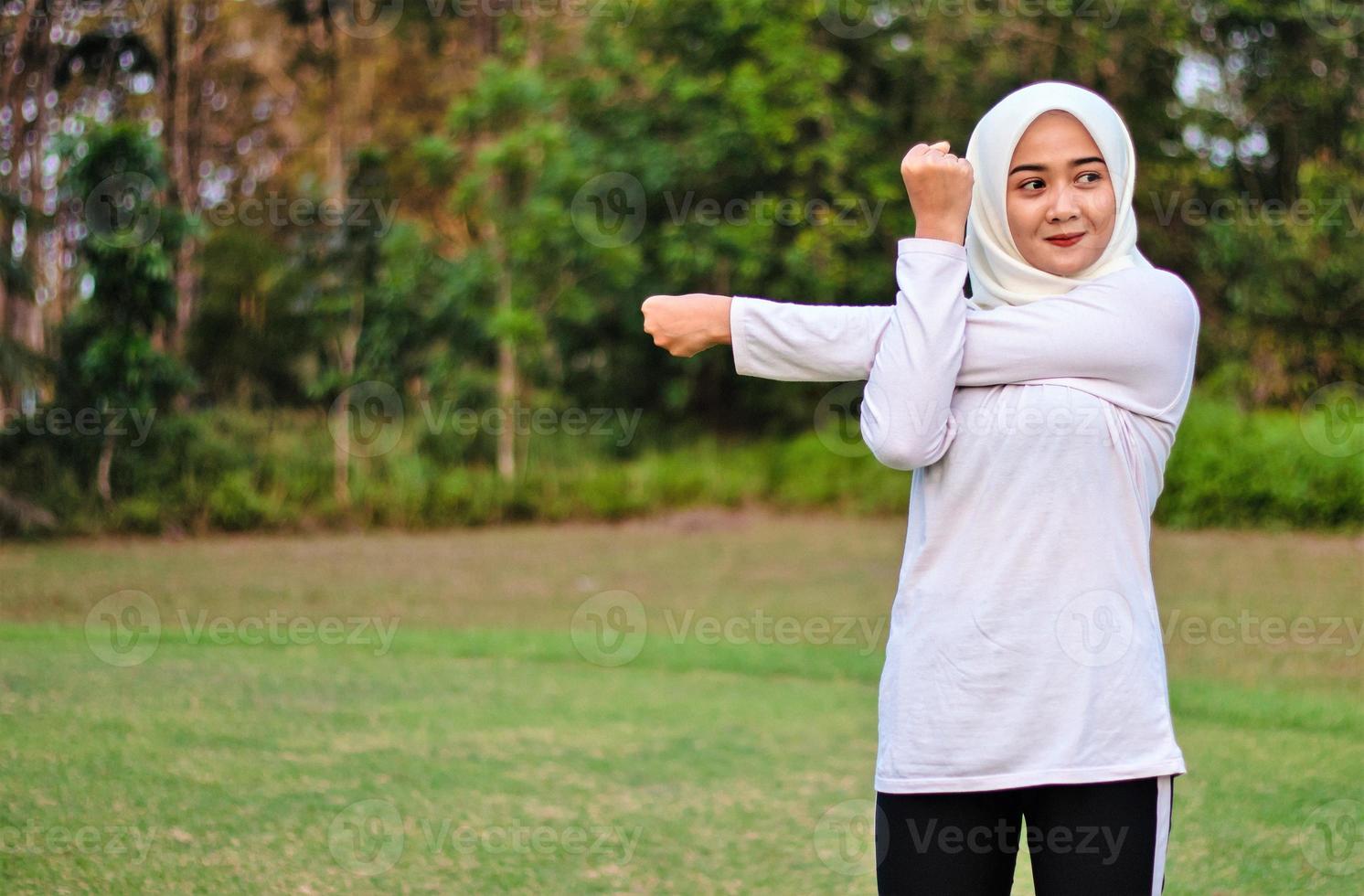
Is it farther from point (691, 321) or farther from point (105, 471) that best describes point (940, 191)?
point (105, 471)

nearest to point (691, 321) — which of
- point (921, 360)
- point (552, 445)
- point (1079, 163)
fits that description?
point (921, 360)

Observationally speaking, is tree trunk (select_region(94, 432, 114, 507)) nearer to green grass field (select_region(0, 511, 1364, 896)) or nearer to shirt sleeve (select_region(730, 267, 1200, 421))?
green grass field (select_region(0, 511, 1364, 896))

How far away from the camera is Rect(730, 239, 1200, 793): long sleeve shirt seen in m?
1.91

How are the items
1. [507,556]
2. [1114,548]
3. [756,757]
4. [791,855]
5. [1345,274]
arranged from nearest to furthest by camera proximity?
[1114,548]
[791,855]
[756,757]
[507,556]
[1345,274]

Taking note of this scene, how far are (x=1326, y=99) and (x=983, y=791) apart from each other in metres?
18.5

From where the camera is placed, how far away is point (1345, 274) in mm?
17312

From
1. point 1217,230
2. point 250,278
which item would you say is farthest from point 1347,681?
point 250,278

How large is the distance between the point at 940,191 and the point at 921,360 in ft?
0.77

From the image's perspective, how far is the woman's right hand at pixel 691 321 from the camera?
2006 millimetres

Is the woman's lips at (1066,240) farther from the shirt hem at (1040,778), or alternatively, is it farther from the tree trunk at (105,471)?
the tree trunk at (105,471)

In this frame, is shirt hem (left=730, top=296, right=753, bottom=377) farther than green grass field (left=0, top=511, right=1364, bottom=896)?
No

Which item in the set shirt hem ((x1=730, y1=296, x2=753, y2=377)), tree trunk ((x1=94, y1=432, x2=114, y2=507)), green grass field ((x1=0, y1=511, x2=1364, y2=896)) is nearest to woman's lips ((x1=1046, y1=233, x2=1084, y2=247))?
shirt hem ((x1=730, y1=296, x2=753, y2=377))

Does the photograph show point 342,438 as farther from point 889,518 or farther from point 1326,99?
point 1326,99

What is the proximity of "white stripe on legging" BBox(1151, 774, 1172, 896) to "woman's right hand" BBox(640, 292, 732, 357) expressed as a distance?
0.85 m
